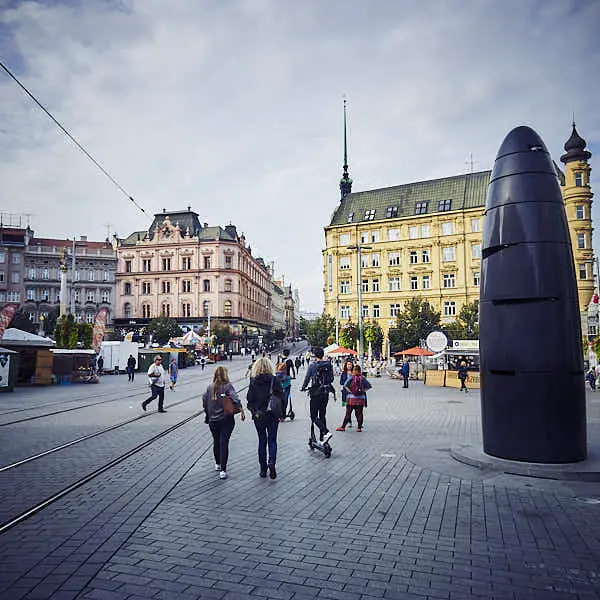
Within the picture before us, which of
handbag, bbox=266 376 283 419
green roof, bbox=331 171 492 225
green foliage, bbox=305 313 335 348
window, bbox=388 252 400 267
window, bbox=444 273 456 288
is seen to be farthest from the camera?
window, bbox=388 252 400 267

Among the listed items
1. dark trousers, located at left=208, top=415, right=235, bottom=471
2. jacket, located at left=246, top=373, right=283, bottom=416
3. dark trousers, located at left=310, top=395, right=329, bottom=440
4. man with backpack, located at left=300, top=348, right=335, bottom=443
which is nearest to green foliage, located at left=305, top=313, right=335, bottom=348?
man with backpack, located at left=300, top=348, right=335, bottom=443

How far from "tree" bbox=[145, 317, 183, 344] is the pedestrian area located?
204ft

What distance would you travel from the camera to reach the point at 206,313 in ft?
280

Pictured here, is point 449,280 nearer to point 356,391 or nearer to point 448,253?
point 448,253

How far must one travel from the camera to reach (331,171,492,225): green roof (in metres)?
61.8

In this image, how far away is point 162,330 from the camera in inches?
2717

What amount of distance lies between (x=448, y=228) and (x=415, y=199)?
652 centimetres

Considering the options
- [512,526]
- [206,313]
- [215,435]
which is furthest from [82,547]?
[206,313]

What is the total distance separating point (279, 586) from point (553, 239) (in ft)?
23.0

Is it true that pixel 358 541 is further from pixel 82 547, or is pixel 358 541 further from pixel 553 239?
pixel 553 239

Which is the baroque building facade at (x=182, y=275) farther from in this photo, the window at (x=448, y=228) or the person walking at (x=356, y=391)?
the person walking at (x=356, y=391)

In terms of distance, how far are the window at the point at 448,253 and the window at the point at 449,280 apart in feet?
5.74

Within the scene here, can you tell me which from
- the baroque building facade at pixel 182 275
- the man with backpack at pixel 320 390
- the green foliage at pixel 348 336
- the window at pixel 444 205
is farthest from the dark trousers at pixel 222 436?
the baroque building facade at pixel 182 275

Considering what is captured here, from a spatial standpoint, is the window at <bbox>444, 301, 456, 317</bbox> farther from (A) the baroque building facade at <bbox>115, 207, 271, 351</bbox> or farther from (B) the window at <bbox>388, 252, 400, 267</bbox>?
(A) the baroque building facade at <bbox>115, 207, 271, 351</bbox>
